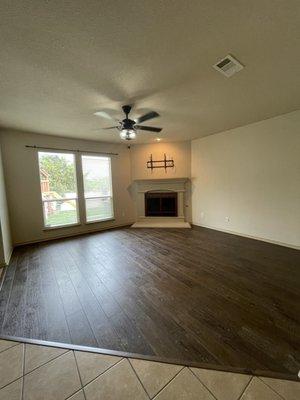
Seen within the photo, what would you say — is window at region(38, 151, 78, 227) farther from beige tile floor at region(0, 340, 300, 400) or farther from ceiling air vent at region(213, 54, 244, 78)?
ceiling air vent at region(213, 54, 244, 78)

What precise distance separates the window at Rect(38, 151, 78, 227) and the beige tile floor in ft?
11.8

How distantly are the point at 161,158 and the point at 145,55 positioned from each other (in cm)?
397

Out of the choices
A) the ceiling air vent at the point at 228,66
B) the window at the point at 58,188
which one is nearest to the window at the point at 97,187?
the window at the point at 58,188

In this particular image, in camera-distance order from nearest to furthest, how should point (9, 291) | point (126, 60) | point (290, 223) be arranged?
point (126, 60)
point (9, 291)
point (290, 223)

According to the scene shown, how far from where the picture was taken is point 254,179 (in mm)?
4094

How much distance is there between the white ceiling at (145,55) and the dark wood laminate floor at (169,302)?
8.30ft

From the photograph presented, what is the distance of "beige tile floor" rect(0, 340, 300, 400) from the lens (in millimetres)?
1157

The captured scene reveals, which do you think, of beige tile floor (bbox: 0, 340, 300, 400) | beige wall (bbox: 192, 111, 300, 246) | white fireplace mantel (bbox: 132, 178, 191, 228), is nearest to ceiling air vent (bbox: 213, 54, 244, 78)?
beige wall (bbox: 192, 111, 300, 246)

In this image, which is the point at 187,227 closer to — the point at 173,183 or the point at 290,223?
the point at 173,183

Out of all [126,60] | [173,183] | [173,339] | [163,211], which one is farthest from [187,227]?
[126,60]

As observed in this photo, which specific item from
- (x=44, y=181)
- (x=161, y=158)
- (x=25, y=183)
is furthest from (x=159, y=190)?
(x=25, y=183)

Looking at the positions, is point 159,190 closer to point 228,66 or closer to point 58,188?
point 58,188

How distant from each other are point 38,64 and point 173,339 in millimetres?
2880

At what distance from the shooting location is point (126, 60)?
1856mm
